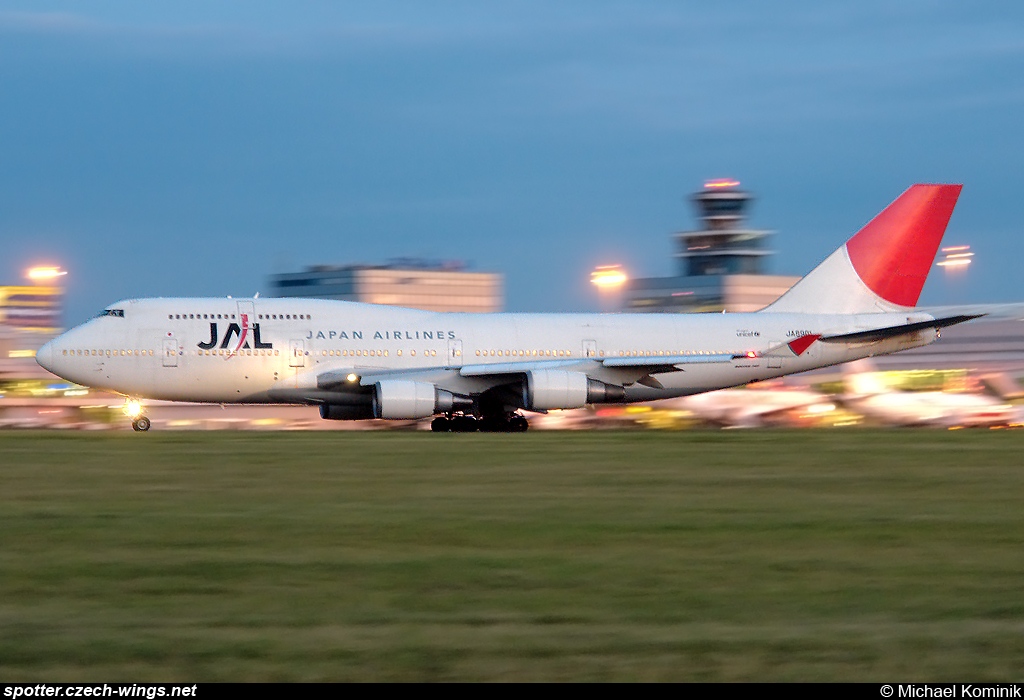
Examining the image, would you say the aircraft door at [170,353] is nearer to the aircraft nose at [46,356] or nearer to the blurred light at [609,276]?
the aircraft nose at [46,356]

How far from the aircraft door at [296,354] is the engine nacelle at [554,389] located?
5.29m

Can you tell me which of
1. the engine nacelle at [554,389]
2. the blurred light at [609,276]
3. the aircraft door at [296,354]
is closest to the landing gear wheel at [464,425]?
the engine nacelle at [554,389]

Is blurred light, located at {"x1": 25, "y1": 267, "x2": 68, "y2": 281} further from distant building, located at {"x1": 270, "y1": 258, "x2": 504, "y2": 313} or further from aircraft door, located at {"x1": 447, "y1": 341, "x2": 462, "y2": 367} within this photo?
aircraft door, located at {"x1": 447, "y1": 341, "x2": 462, "y2": 367}

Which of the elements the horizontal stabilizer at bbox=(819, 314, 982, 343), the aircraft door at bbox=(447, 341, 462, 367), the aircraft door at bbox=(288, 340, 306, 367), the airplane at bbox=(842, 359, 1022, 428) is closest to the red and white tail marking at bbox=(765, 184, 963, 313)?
the horizontal stabilizer at bbox=(819, 314, 982, 343)

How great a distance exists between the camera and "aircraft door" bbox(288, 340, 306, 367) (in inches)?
1208

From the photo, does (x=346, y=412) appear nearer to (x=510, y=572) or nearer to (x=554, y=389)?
(x=554, y=389)

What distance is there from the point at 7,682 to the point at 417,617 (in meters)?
2.61

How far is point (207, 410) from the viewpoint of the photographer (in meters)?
41.5

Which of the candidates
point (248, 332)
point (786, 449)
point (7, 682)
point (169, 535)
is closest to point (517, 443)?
point (786, 449)

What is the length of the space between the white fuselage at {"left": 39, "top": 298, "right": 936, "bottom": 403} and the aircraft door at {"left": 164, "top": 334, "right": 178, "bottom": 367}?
3 centimetres

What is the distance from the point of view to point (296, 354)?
1209 inches

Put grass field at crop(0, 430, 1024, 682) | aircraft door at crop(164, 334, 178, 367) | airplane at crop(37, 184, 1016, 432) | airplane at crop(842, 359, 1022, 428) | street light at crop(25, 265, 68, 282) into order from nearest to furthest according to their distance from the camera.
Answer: grass field at crop(0, 430, 1024, 682) < aircraft door at crop(164, 334, 178, 367) < airplane at crop(37, 184, 1016, 432) < airplane at crop(842, 359, 1022, 428) < street light at crop(25, 265, 68, 282)

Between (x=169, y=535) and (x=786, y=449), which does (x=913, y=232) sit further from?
(x=169, y=535)

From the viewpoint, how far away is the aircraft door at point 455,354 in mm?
31922
